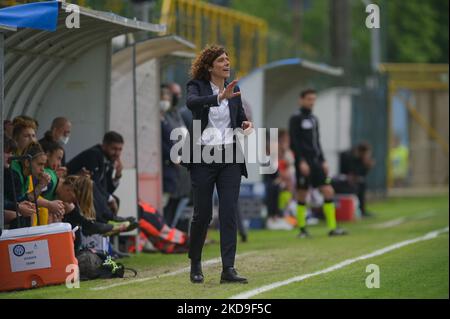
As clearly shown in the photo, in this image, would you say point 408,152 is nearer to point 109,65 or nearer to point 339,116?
point 339,116

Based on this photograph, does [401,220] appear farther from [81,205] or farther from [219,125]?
[219,125]

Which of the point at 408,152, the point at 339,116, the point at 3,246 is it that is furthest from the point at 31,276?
the point at 408,152

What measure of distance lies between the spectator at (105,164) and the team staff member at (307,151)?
4029mm

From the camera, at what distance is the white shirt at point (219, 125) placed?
35.5 ft

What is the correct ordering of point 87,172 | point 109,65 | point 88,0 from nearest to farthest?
point 87,172 → point 109,65 → point 88,0

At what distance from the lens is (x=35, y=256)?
36.0 feet

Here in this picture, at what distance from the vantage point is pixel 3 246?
1091 centimetres

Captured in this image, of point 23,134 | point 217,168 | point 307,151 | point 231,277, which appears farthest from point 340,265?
point 307,151

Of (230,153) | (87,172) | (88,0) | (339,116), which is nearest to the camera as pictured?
(230,153)

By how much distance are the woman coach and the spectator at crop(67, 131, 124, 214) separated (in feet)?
10.3

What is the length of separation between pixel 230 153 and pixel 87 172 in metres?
3.21

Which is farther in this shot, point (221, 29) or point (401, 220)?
point (221, 29)

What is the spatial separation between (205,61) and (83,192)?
257cm

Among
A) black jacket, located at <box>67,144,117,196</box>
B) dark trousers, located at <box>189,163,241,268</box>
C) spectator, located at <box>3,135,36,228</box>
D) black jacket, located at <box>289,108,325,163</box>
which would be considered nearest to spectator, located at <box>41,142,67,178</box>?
black jacket, located at <box>67,144,117,196</box>
